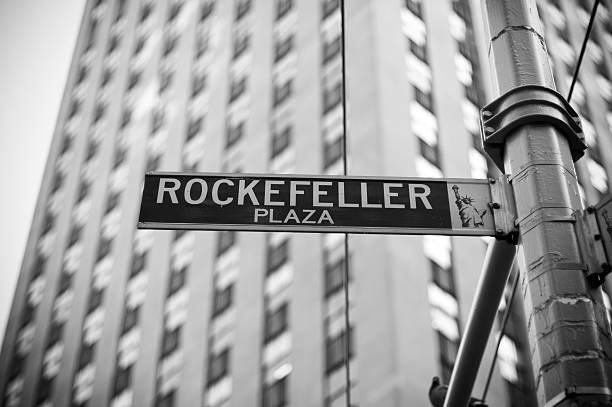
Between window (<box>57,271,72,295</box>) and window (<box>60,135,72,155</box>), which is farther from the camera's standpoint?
window (<box>60,135,72,155</box>)

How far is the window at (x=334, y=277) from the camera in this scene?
35469 millimetres

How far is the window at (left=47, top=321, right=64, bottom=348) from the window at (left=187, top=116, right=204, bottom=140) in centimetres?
1336

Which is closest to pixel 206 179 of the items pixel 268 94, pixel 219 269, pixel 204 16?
pixel 219 269

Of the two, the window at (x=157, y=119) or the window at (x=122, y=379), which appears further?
the window at (x=157, y=119)

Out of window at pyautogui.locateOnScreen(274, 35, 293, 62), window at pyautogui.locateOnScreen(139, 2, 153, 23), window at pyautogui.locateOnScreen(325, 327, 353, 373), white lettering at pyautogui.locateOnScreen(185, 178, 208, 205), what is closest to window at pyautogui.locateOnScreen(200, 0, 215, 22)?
window at pyautogui.locateOnScreen(139, 2, 153, 23)

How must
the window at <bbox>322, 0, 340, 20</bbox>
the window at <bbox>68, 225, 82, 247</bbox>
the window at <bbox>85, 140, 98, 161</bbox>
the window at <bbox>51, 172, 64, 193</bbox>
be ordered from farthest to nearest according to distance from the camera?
the window at <bbox>51, 172, 64, 193</bbox>, the window at <bbox>85, 140, 98, 161</bbox>, the window at <bbox>68, 225, 82, 247</bbox>, the window at <bbox>322, 0, 340, 20</bbox>

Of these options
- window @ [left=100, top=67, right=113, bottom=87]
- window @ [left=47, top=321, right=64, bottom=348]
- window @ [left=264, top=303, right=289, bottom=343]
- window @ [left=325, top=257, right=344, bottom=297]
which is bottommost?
window @ [left=264, top=303, right=289, bottom=343]

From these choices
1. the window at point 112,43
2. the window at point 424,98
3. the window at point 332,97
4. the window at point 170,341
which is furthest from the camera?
the window at point 112,43

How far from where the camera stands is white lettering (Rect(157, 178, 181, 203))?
5.01 metres

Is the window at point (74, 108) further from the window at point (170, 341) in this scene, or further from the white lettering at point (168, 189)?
the white lettering at point (168, 189)

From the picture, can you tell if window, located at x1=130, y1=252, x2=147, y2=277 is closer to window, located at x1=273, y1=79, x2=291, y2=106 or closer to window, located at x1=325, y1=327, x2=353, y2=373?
window, located at x1=273, y1=79, x2=291, y2=106

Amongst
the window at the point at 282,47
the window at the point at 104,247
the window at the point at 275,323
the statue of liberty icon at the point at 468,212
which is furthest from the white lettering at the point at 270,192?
the window at the point at 104,247

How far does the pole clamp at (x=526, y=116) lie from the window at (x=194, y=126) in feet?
157

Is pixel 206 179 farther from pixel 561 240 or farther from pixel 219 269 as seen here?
pixel 219 269
